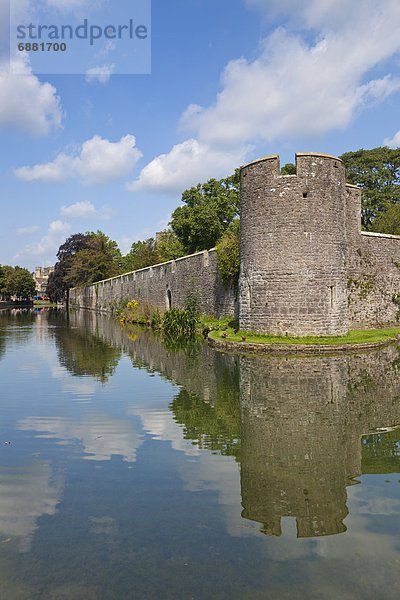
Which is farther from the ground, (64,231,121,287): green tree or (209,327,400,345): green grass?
(64,231,121,287): green tree

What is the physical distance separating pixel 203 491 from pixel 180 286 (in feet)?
79.7

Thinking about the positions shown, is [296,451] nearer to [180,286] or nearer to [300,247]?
[300,247]

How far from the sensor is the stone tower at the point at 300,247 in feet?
51.2

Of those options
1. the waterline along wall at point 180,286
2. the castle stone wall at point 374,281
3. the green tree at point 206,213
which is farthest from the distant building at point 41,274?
the castle stone wall at point 374,281

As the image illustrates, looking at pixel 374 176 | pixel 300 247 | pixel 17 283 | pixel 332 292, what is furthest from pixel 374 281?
pixel 17 283

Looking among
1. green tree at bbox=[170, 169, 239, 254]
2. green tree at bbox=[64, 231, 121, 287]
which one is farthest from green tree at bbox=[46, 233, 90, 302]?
green tree at bbox=[170, 169, 239, 254]

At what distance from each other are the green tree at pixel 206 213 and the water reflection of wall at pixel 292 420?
2759 centimetres

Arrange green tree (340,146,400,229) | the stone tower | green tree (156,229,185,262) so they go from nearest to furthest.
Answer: the stone tower, green tree (340,146,400,229), green tree (156,229,185,262)

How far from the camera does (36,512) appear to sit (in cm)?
431

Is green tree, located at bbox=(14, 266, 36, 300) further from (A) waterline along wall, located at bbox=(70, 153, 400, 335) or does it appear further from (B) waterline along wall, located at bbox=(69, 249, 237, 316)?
(A) waterline along wall, located at bbox=(70, 153, 400, 335)

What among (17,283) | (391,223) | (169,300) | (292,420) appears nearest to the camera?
(292,420)

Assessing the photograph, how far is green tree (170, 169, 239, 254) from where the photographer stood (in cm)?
3984

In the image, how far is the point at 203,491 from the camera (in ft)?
15.4

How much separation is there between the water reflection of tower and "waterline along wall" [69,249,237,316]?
12.8m
